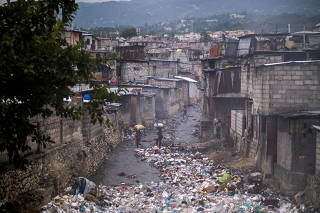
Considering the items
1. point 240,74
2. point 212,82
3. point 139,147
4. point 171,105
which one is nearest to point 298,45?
point 240,74

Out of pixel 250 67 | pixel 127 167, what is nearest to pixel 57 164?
pixel 127 167

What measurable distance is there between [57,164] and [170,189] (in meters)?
4.01

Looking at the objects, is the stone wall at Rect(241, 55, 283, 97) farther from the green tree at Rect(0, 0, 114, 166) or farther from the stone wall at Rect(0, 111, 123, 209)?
the green tree at Rect(0, 0, 114, 166)

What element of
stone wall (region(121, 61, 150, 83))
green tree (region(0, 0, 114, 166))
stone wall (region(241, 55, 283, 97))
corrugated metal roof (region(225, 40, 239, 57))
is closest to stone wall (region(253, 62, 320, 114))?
stone wall (region(241, 55, 283, 97))

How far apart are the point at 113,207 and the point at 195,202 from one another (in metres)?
2.49

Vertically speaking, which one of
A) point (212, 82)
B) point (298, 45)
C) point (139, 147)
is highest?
point (298, 45)

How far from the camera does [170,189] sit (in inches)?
557

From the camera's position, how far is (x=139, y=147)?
75.3ft

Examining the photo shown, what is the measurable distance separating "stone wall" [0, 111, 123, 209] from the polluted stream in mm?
447

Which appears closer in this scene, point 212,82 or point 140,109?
point 212,82

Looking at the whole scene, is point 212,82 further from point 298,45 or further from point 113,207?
point 113,207

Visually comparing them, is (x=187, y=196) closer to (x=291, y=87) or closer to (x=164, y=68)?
(x=291, y=87)

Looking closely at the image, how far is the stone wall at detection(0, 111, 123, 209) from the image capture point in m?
9.80

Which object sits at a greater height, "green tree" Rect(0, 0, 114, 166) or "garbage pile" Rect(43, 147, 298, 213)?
"green tree" Rect(0, 0, 114, 166)
